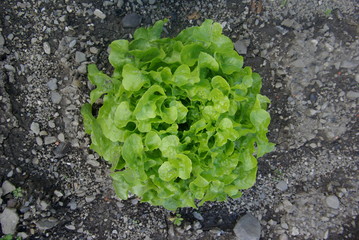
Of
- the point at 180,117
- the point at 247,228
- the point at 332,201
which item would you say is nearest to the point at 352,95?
the point at 332,201

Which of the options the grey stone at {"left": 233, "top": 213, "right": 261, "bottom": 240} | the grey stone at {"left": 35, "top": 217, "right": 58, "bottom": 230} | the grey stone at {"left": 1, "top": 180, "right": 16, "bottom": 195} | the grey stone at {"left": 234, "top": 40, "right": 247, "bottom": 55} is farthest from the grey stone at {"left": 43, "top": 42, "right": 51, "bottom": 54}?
the grey stone at {"left": 233, "top": 213, "right": 261, "bottom": 240}

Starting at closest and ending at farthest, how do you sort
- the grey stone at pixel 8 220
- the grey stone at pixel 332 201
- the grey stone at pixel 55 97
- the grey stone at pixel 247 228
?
the grey stone at pixel 8 220 < the grey stone at pixel 55 97 < the grey stone at pixel 247 228 < the grey stone at pixel 332 201

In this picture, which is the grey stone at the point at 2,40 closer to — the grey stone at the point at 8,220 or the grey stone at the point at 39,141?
the grey stone at the point at 39,141

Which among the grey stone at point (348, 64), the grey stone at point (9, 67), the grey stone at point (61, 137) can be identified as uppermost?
the grey stone at point (348, 64)

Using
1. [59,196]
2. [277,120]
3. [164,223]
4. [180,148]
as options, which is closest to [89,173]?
[59,196]

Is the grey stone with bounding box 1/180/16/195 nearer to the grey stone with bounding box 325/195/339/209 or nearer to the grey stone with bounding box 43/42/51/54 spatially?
the grey stone with bounding box 43/42/51/54

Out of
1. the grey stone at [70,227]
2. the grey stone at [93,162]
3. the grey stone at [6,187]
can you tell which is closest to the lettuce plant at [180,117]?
the grey stone at [93,162]

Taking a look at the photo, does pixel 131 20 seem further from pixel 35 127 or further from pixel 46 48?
pixel 35 127
